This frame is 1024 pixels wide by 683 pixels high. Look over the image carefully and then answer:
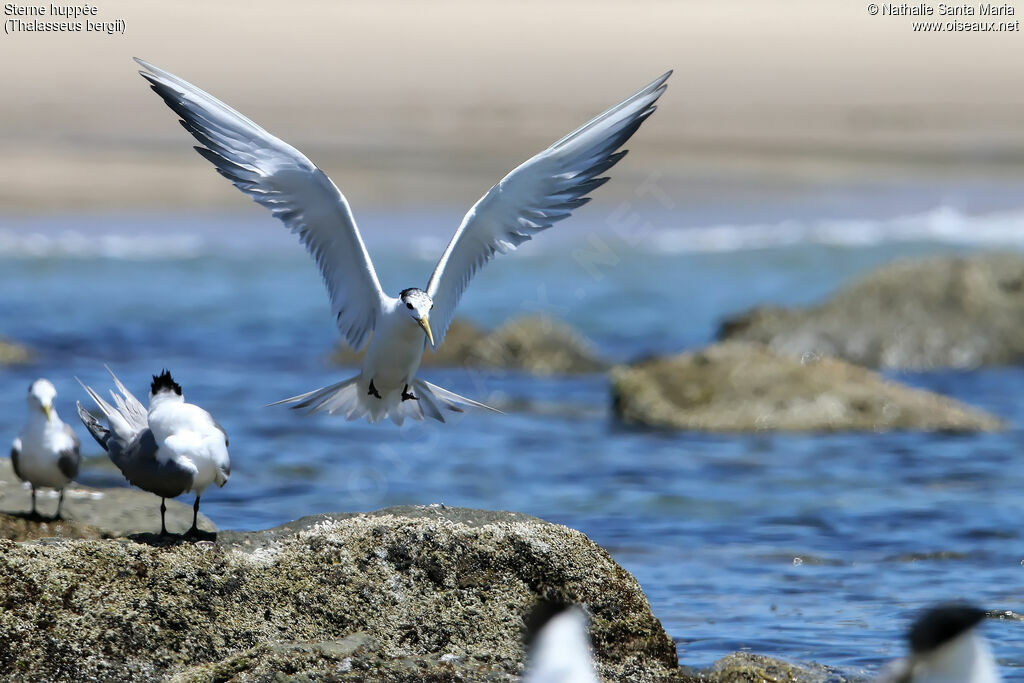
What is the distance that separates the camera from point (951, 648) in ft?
11.9

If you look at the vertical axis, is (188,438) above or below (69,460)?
above

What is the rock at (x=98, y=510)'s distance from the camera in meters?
6.37

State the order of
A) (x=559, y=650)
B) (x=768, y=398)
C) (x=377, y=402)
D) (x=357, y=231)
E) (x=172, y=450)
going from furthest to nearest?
(x=768, y=398), (x=377, y=402), (x=357, y=231), (x=172, y=450), (x=559, y=650)

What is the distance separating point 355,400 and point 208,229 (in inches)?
842

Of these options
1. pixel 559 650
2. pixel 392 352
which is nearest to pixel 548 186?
pixel 392 352

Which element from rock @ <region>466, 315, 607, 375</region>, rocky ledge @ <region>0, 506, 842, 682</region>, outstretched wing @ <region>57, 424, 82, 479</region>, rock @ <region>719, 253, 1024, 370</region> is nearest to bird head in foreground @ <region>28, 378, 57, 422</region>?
outstretched wing @ <region>57, 424, 82, 479</region>

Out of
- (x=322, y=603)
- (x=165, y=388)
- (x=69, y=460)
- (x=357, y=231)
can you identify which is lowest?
(x=322, y=603)

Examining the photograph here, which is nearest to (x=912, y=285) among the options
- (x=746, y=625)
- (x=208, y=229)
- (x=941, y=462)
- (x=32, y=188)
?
(x=941, y=462)

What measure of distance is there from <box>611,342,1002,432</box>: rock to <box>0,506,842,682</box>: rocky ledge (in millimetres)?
6537

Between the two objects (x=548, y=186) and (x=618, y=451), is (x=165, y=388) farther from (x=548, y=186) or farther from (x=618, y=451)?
(x=618, y=451)

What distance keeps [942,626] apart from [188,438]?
3.04m

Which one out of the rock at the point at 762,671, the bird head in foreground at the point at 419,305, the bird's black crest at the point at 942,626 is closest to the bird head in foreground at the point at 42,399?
the bird head in foreground at the point at 419,305

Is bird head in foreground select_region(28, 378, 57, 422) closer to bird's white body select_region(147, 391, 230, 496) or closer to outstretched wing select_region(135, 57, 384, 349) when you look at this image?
outstretched wing select_region(135, 57, 384, 349)

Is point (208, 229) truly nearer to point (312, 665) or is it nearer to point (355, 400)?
point (355, 400)
